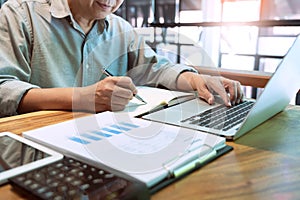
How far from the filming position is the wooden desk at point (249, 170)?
1.34 ft

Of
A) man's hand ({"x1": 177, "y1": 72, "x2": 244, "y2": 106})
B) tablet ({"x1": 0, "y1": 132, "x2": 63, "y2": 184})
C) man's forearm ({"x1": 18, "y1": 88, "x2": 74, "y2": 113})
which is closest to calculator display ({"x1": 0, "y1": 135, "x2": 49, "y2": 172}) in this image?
tablet ({"x1": 0, "y1": 132, "x2": 63, "y2": 184})

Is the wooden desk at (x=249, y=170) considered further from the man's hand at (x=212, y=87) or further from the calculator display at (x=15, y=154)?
the man's hand at (x=212, y=87)

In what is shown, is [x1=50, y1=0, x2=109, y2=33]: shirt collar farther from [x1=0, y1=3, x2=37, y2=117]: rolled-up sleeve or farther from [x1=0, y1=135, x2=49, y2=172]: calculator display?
[x1=0, y1=135, x2=49, y2=172]: calculator display

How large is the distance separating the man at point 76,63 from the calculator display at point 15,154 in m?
0.27

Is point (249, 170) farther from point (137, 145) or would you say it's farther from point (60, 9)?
point (60, 9)

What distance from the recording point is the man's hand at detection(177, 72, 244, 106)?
0.90 m

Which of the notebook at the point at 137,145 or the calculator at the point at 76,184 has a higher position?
the calculator at the point at 76,184

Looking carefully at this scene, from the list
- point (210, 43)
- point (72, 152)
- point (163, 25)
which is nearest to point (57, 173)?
point (72, 152)

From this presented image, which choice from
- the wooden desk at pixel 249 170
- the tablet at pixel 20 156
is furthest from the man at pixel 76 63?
the tablet at pixel 20 156

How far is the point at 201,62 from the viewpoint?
1.17 metres

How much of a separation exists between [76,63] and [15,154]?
667mm

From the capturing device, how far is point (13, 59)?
3.08ft

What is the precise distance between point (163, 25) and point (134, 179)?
Answer: 1.67 meters

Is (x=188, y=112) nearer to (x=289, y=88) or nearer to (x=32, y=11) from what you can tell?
(x=289, y=88)
